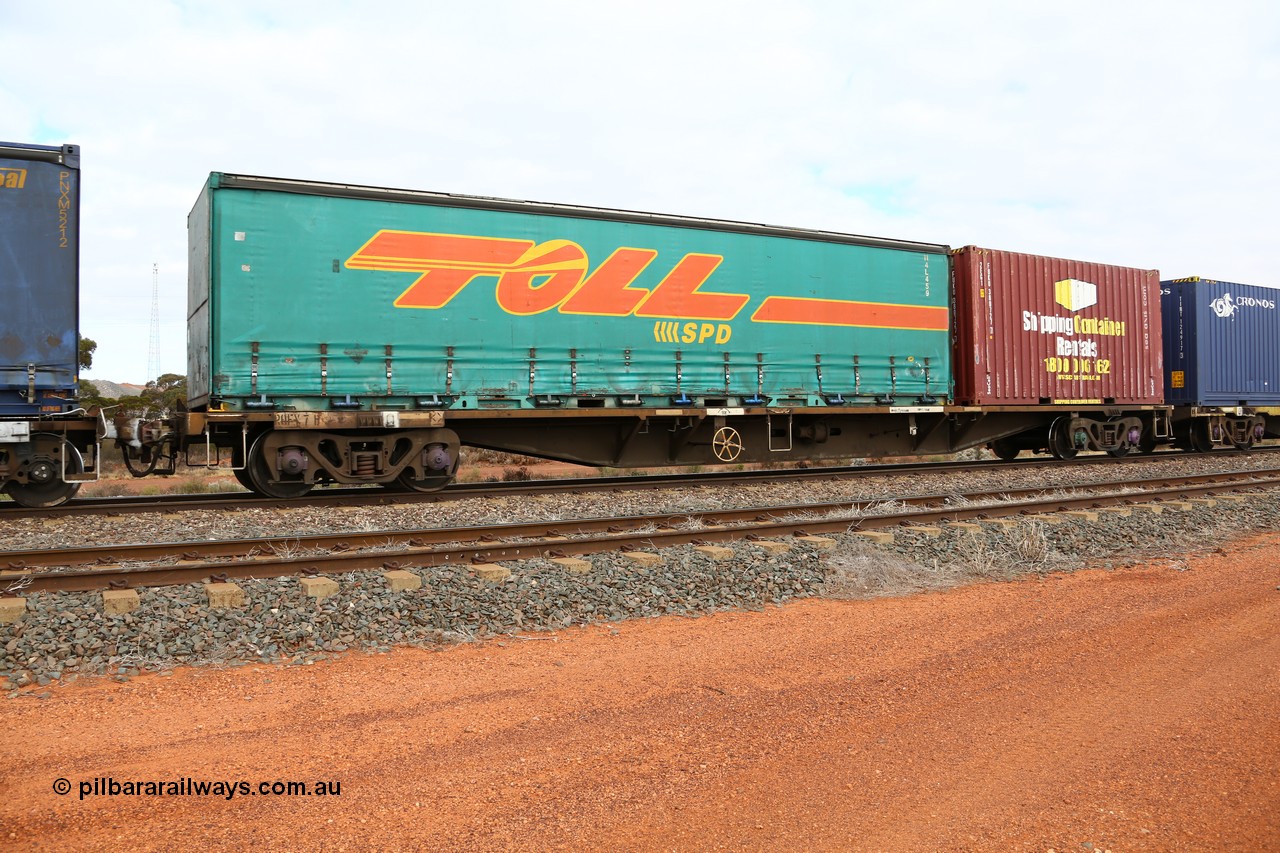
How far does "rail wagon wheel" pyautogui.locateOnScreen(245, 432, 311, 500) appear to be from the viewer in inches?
406

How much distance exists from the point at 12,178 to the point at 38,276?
3.40 feet

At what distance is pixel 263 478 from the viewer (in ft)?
34.3

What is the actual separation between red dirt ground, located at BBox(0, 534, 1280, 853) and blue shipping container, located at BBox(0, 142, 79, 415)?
20.6ft

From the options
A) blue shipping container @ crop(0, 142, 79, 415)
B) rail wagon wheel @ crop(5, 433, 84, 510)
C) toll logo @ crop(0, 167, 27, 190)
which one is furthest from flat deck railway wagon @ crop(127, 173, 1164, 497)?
toll logo @ crop(0, 167, 27, 190)

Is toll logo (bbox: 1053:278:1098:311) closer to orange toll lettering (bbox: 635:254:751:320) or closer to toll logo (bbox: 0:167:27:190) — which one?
orange toll lettering (bbox: 635:254:751:320)

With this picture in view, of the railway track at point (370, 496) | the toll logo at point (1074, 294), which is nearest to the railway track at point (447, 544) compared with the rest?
the railway track at point (370, 496)

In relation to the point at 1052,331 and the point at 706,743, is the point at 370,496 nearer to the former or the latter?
the point at 706,743

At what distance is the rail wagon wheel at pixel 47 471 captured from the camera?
9.31 metres

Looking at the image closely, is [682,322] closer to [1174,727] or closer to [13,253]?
[13,253]

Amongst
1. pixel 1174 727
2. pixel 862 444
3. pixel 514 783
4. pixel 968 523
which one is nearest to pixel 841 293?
pixel 862 444

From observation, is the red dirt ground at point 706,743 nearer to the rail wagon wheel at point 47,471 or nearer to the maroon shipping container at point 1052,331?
the rail wagon wheel at point 47,471

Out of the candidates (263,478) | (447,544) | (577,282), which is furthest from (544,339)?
(447,544)

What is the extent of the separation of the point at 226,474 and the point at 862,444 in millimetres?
13317

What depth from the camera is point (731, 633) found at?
5496 mm
